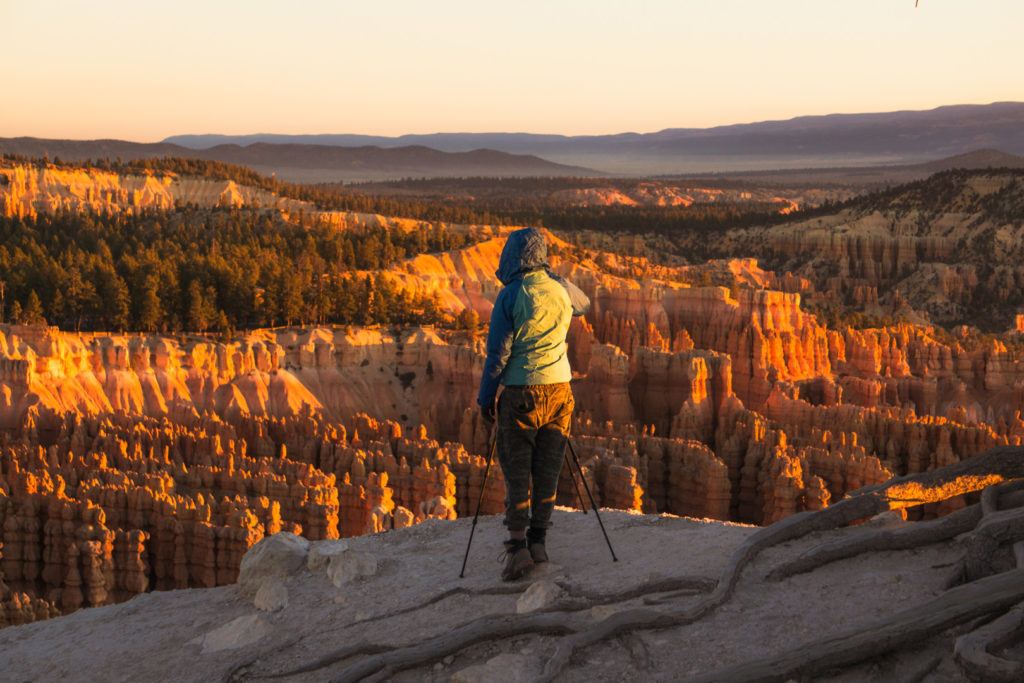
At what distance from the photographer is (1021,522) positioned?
888cm

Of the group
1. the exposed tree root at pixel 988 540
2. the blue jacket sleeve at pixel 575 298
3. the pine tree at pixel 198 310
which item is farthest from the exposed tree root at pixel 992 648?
the pine tree at pixel 198 310

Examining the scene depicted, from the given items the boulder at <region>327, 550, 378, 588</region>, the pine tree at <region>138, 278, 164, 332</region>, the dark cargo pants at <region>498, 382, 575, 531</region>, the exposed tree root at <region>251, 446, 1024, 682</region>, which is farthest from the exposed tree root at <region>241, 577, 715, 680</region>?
the pine tree at <region>138, 278, 164, 332</region>

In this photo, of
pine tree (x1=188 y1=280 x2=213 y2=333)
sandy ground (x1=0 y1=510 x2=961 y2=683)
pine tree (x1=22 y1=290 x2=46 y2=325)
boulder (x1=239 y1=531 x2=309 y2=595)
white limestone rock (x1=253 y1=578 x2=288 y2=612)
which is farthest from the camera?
pine tree (x1=188 y1=280 x2=213 y2=333)

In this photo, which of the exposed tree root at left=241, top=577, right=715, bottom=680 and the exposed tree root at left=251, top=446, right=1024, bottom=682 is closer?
the exposed tree root at left=251, top=446, right=1024, bottom=682

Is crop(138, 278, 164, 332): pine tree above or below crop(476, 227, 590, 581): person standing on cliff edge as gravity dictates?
below

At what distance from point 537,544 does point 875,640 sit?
152 inches

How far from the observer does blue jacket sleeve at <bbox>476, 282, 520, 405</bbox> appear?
1062 cm

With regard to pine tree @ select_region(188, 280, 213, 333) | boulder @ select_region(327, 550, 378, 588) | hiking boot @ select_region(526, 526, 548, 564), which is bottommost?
pine tree @ select_region(188, 280, 213, 333)

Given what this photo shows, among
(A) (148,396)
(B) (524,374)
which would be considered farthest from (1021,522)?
(A) (148,396)

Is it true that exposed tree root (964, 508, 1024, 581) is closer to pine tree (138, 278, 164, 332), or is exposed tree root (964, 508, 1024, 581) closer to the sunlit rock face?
the sunlit rock face

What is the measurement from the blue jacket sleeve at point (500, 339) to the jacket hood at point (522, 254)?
16 cm

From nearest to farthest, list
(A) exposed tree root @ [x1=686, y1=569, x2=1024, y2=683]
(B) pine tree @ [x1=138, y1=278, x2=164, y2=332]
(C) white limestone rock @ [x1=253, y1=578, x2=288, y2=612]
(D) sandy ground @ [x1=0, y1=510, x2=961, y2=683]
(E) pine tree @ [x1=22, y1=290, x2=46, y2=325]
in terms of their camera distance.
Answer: (A) exposed tree root @ [x1=686, y1=569, x2=1024, y2=683]
(D) sandy ground @ [x1=0, y1=510, x2=961, y2=683]
(C) white limestone rock @ [x1=253, y1=578, x2=288, y2=612]
(E) pine tree @ [x1=22, y1=290, x2=46, y2=325]
(B) pine tree @ [x1=138, y1=278, x2=164, y2=332]

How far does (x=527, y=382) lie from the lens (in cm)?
1081

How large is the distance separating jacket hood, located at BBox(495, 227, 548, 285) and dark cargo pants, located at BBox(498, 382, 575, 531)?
40.9 inches
